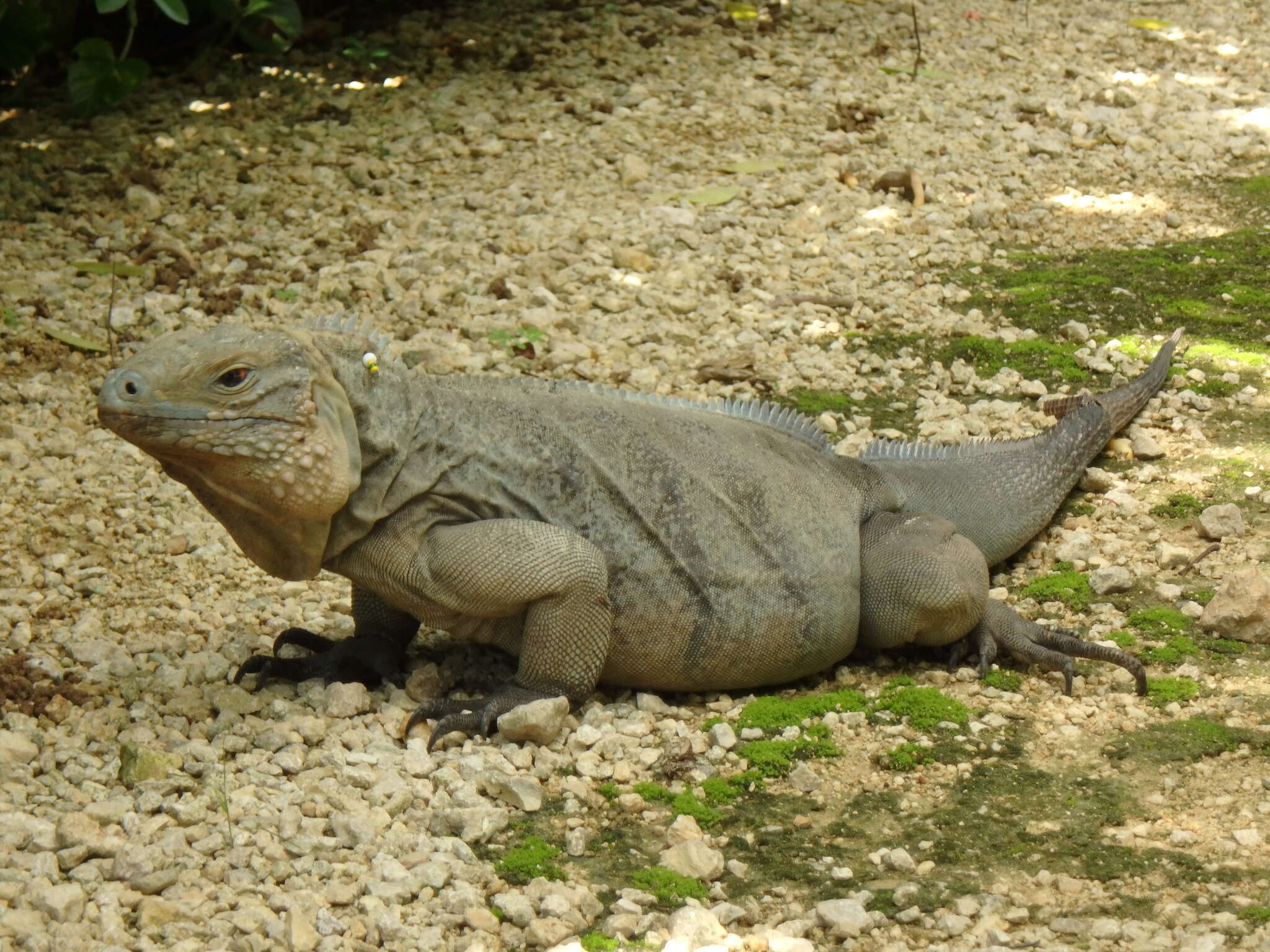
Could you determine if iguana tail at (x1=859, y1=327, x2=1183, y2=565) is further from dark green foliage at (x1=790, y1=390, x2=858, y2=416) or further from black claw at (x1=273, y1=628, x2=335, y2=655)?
black claw at (x1=273, y1=628, x2=335, y2=655)

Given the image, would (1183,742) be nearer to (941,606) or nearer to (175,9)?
(941,606)

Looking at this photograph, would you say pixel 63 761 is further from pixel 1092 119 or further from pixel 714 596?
pixel 1092 119

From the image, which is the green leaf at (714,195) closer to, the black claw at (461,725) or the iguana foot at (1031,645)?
the iguana foot at (1031,645)

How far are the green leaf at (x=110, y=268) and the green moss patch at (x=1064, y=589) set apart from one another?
5.15m

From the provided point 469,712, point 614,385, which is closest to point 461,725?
point 469,712

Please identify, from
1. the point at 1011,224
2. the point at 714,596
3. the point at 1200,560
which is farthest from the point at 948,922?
the point at 1011,224

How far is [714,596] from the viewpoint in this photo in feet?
17.1

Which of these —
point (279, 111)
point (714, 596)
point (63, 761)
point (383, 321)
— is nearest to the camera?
point (63, 761)

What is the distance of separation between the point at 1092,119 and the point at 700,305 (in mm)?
4116

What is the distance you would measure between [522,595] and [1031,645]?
1913mm

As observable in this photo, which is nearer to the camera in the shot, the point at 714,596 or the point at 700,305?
the point at 714,596

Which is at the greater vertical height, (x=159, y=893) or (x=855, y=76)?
(x=855, y=76)

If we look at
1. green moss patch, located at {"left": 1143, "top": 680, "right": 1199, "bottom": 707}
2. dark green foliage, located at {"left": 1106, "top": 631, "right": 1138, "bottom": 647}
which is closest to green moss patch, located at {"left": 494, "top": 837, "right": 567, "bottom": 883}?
green moss patch, located at {"left": 1143, "top": 680, "right": 1199, "bottom": 707}

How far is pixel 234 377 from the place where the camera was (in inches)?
177
